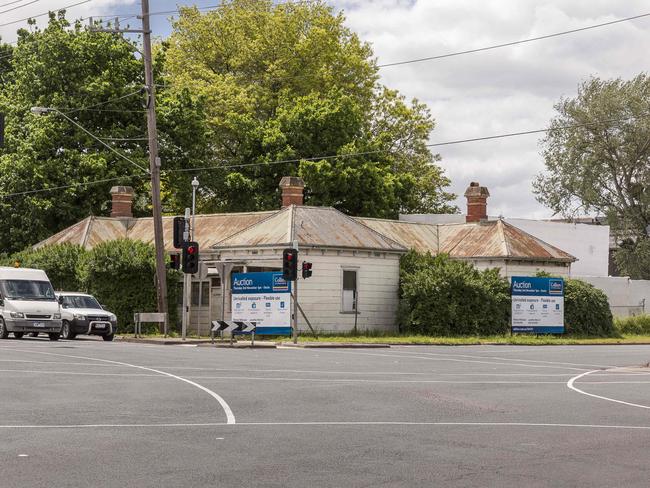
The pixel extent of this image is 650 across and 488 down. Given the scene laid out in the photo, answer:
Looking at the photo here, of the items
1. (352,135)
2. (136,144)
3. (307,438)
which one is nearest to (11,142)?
(136,144)

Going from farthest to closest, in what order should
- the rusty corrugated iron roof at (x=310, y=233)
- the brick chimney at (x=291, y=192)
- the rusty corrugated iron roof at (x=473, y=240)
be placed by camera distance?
the rusty corrugated iron roof at (x=473, y=240), the brick chimney at (x=291, y=192), the rusty corrugated iron roof at (x=310, y=233)

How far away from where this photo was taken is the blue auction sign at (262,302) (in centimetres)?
4344

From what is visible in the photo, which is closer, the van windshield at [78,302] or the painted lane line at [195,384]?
the painted lane line at [195,384]

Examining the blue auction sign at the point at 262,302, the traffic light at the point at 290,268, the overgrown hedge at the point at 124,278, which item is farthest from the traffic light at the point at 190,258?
the overgrown hedge at the point at 124,278

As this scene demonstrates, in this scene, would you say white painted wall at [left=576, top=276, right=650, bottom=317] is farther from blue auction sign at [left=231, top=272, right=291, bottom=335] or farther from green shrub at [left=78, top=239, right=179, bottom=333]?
green shrub at [left=78, top=239, right=179, bottom=333]

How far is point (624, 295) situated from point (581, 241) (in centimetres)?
582

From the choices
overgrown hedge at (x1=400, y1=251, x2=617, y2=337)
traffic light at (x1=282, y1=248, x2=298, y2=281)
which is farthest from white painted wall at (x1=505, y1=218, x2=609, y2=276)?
traffic light at (x1=282, y1=248, x2=298, y2=281)

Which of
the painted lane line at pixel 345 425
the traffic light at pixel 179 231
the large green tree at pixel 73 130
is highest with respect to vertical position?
the large green tree at pixel 73 130

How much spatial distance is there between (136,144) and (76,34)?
6.28m

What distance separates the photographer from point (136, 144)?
5797 centimetres

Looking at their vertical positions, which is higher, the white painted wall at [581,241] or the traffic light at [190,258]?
the white painted wall at [581,241]

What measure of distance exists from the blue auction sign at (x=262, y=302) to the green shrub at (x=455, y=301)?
6.41 metres

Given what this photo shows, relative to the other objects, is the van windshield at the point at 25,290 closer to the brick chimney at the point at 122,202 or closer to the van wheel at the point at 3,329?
the van wheel at the point at 3,329

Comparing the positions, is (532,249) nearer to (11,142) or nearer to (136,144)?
(136,144)
